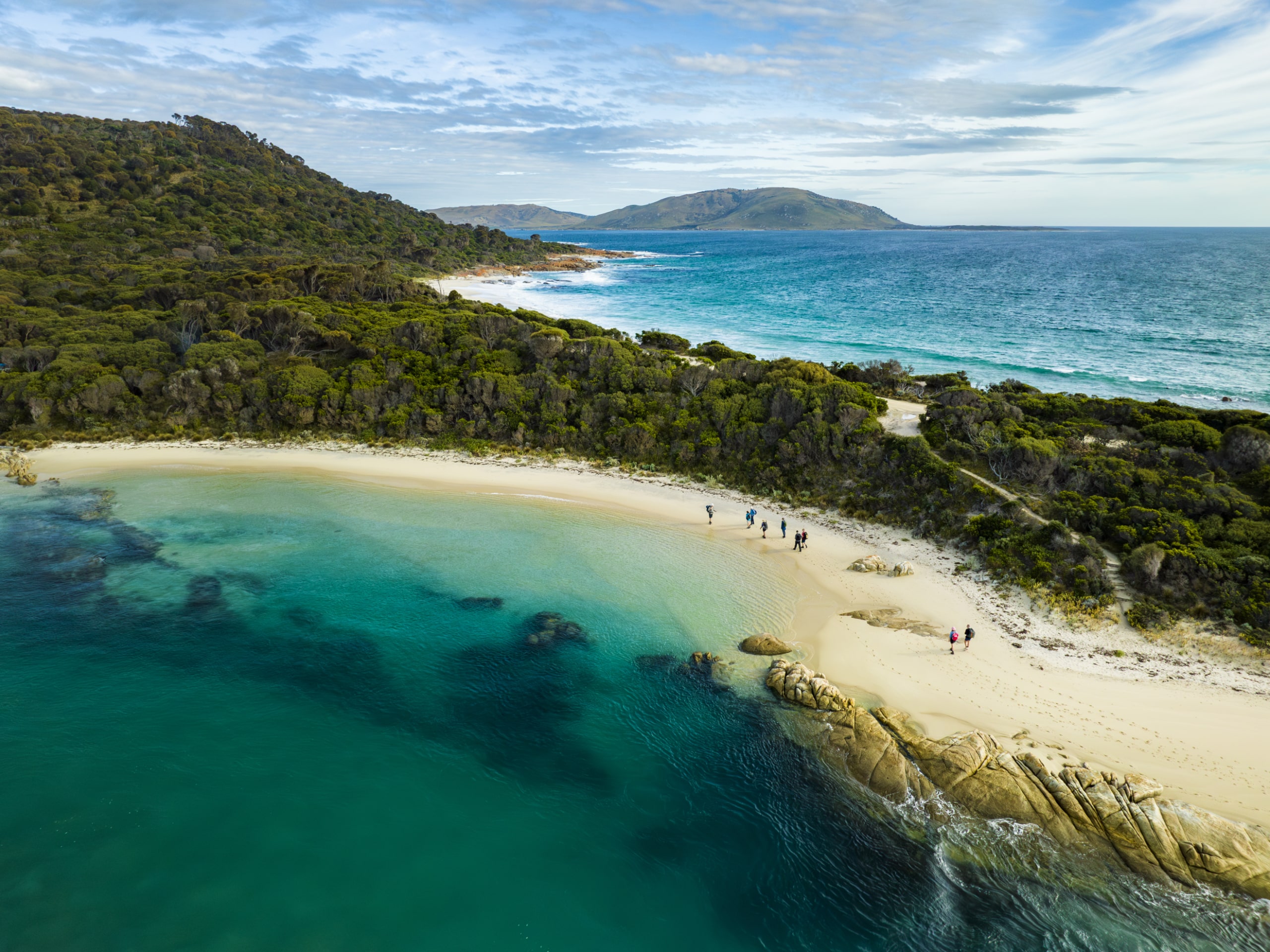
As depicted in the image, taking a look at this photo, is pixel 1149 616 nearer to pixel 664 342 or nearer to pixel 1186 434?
pixel 1186 434

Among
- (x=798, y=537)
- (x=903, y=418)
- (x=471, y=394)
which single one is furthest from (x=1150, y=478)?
(x=471, y=394)

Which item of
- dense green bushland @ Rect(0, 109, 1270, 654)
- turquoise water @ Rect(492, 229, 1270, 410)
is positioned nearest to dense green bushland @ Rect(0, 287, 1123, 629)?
dense green bushland @ Rect(0, 109, 1270, 654)

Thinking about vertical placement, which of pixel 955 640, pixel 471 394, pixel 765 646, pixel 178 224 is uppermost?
pixel 178 224

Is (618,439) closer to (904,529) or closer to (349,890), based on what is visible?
(904,529)

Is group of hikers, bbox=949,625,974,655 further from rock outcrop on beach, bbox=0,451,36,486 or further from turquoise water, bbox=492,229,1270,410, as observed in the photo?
rock outcrop on beach, bbox=0,451,36,486

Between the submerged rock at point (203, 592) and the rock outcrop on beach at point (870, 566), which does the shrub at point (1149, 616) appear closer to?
the rock outcrop on beach at point (870, 566)

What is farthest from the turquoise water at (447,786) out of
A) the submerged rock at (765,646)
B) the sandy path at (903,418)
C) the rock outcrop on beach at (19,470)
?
the sandy path at (903,418)

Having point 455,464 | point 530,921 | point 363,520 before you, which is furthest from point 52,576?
point 530,921
